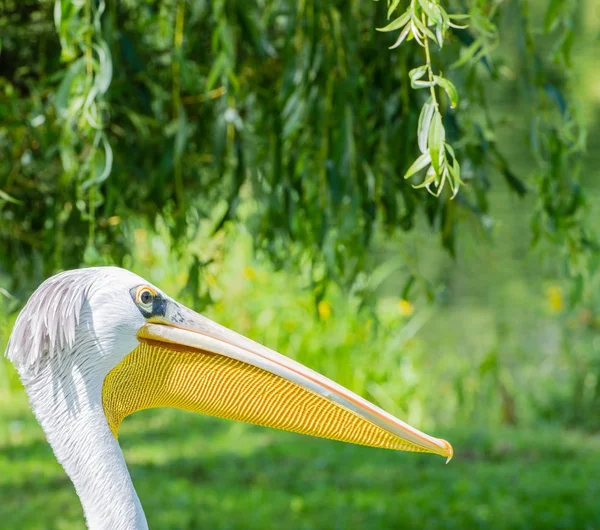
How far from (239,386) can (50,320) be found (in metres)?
0.44

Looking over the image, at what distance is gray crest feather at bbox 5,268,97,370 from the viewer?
1.97 metres

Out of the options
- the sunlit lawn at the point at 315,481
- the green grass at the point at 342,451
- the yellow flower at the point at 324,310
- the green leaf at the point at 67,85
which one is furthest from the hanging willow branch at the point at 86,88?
the sunlit lawn at the point at 315,481

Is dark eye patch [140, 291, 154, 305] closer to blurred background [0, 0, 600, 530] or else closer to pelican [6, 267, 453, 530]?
pelican [6, 267, 453, 530]

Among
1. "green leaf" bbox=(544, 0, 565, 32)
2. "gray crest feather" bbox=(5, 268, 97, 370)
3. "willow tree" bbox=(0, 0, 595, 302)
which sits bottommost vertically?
"gray crest feather" bbox=(5, 268, 97, 370)

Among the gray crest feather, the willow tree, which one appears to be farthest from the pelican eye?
the willow tree

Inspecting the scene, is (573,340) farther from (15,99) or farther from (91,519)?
(91,519)

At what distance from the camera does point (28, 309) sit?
6.54 feet

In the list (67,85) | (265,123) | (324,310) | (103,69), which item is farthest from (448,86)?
(324,310)

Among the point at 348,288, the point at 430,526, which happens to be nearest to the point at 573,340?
the point at 430,526

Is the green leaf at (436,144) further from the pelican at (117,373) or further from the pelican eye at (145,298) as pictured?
the pelican eye at (145,298)

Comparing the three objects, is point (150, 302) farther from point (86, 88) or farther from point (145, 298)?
point (86, 88)

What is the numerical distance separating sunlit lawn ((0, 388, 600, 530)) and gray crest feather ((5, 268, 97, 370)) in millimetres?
3188

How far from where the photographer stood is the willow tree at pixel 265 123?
284cm

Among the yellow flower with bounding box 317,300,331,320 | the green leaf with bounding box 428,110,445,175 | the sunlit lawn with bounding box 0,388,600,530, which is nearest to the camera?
the green leaf with bounding box 428,110,445,175
